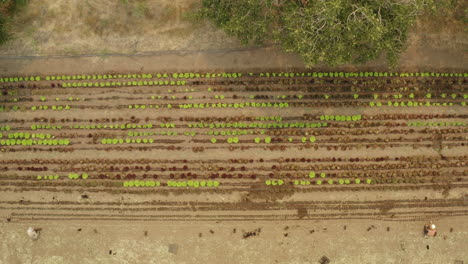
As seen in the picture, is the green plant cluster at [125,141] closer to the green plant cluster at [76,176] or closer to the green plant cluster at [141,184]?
the green plant cluster at [76,176]

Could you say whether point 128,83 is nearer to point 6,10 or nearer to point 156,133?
point 156,133

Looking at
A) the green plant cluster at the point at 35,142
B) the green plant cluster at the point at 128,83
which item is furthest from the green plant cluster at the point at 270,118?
the green plant cluster at the point at 35,142

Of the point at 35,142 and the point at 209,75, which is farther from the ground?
the point at 209,75

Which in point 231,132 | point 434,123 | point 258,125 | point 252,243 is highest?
point 434,123

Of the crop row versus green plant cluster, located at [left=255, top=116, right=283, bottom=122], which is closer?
green plant cluster, located at [left=255, top=116, right=283, bottom=122]

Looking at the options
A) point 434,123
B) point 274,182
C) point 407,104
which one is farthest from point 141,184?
point 434,123

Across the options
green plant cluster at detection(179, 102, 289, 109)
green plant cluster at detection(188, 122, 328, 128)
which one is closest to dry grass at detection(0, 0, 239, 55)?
green plant cluster at detection(179, 102, 289, 109)

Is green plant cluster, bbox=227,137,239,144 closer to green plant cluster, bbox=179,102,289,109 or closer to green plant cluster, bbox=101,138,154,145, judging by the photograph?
green plant cluster, bbox=179,102,289,109
